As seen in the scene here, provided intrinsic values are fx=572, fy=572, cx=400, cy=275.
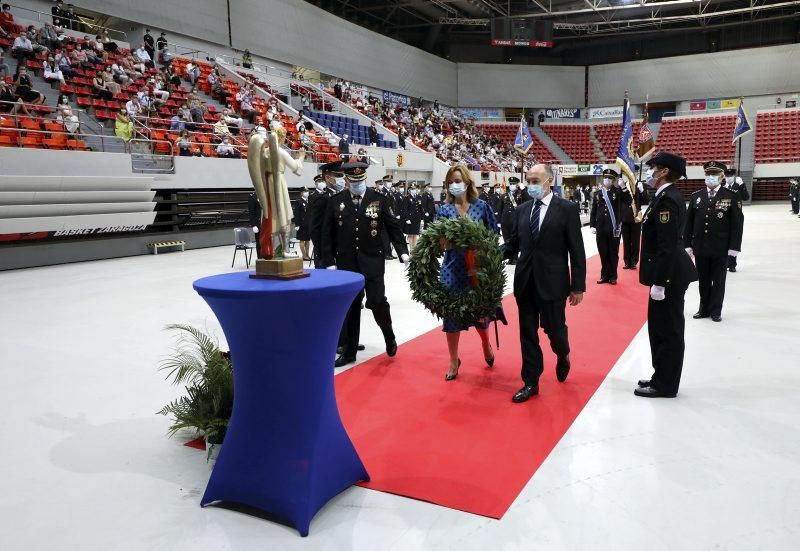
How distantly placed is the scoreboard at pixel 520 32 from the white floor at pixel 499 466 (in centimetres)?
2732

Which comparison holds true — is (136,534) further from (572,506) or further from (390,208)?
(390,208)

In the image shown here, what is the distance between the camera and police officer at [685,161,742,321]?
607cm

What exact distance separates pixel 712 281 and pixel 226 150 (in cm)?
1197

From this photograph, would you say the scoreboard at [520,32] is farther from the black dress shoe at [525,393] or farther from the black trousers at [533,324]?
the black dress shoe at [525,393]

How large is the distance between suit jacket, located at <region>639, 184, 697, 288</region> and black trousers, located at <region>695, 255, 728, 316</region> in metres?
2.65

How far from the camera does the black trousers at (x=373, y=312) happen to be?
475 cm

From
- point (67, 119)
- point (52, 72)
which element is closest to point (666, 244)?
point (67, 119)

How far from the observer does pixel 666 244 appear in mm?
3764

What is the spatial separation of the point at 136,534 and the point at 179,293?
6.00 metres

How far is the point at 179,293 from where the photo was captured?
8.05 m

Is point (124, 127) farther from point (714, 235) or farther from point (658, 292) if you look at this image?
point (658, 292)

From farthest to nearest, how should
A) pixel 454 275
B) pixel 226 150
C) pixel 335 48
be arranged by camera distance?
pixel 335 48 → pixel 226 150 → pixel 454 275

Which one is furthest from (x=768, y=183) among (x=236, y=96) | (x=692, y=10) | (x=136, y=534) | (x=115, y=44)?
(x=136, y=534)

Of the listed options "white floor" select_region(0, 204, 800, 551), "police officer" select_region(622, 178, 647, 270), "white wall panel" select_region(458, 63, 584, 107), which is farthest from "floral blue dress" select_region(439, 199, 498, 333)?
"white wall panel" select_region(458, 63, 584, 107)
